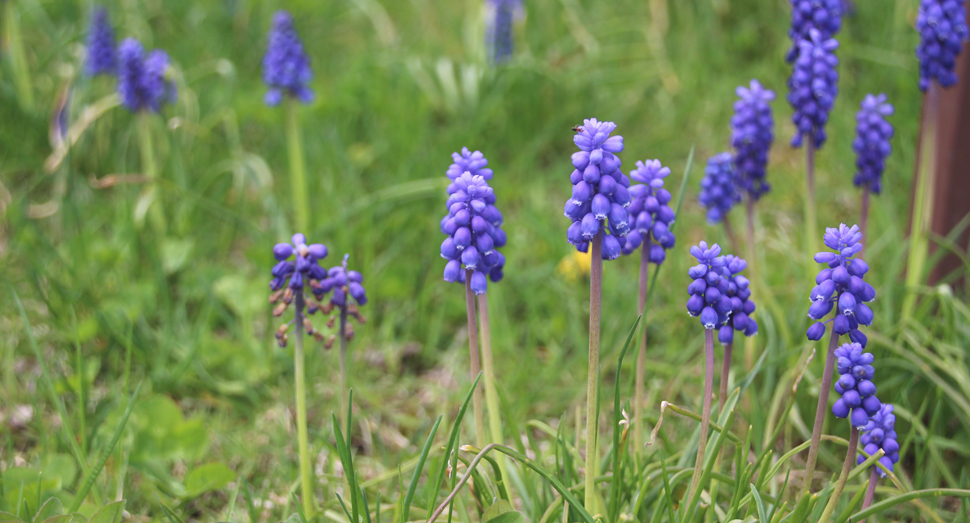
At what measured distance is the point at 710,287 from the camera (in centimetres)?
236

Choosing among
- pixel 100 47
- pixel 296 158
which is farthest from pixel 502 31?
pixel 100 47

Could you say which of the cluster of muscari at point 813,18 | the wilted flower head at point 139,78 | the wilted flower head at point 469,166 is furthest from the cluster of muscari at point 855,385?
the wilted flower head at point 139,78

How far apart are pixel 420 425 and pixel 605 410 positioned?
947 millimetres

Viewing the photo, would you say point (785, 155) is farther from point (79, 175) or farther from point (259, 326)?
point (79, 175)

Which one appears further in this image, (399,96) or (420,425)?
(399,96)

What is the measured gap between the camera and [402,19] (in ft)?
28.2

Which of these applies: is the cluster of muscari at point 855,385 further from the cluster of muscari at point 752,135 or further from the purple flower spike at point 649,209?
the cluster of muscari at point 752,135

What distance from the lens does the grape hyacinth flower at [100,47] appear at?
213 inches

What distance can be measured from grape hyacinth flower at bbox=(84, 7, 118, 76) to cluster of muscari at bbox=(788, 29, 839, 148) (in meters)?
4.64

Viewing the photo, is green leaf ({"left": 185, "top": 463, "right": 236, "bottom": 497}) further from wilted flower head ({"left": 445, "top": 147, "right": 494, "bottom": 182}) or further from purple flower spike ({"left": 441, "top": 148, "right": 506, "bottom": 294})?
wilted flower head ({"left": 445, "top": 147, "right": 494, "bottom": 182})

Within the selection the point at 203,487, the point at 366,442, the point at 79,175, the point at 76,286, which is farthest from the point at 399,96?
the point at 203,487

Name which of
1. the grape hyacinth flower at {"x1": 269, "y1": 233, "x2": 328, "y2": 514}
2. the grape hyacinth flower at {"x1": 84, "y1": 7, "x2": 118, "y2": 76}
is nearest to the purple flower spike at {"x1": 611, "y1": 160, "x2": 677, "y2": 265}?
the grape hyacinth flower at {"x1": 269, "y1": 233, "x2": 328, "y2": 514}

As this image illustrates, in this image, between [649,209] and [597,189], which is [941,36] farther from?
[597,189]

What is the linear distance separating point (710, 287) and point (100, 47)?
493 cm
